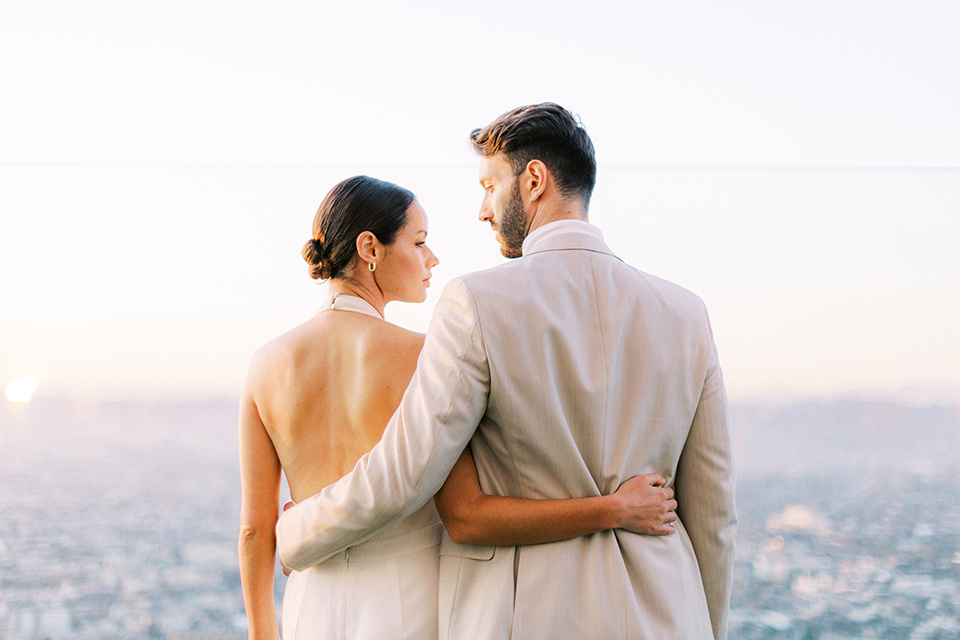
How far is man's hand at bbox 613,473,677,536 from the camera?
1220mm

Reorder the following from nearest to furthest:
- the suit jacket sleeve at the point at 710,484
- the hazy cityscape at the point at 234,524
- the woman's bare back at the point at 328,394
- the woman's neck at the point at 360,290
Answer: the suit jacket sleeve at the point at 710,484, the woman's bare back at the point at 328,394, the woman's neck at the point at 360,290, the hazy cityscape at the point at 234,524

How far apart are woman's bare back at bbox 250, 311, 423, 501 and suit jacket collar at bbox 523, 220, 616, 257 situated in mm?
447

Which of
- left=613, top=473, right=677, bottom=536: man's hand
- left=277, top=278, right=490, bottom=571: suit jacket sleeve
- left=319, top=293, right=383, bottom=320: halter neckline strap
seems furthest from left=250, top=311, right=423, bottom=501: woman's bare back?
left=613, top=473, right=677, bottom=536: man's hand

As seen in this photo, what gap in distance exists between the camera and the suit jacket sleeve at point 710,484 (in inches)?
52.8

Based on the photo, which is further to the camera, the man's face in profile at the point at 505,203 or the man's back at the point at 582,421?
the man's face in profile at the point at 505,203

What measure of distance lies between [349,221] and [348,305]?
0.65 ft

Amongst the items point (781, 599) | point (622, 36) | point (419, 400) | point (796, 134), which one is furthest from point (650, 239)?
point (419, 400)

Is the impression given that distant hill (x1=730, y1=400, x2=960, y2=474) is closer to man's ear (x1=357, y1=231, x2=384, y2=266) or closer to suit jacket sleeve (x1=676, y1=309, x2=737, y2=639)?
suit jacket sleeve (x1=676, y1=309, x2=737, y2=639)

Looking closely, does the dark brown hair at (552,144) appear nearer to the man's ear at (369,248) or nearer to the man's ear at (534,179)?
the man's ear at (534,179)

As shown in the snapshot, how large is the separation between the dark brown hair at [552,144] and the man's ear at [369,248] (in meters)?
0.42

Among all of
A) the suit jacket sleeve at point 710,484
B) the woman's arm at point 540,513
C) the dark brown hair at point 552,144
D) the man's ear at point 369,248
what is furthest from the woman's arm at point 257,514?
the suit jacket sleeve at point 710,484

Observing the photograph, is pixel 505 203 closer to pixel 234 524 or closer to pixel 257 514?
pixel 257 514

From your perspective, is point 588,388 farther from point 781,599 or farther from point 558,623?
point 781,599

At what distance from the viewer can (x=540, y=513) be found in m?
1.20
